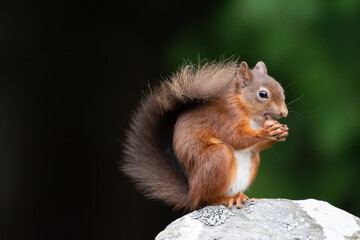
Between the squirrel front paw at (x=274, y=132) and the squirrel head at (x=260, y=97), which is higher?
the squirrel head at (x=260, y=97)

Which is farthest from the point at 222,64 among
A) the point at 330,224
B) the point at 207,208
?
the point at 330,224

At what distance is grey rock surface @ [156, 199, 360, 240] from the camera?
7.64 ft

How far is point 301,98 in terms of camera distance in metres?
3.48

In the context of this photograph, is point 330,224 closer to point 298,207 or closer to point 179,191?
point 298,207

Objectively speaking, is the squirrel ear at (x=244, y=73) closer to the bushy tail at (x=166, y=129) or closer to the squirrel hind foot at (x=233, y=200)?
the bushy tail at (x=166, y=129)

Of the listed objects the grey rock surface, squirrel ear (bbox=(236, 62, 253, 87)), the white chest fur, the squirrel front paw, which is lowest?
the grey rock surface

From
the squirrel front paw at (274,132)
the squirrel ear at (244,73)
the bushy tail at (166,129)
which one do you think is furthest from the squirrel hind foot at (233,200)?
the squirrel ear at (244,73)

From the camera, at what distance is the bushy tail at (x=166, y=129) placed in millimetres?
2625

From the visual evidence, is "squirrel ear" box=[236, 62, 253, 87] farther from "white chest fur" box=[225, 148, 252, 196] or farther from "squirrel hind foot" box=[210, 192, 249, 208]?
"squirrel hind foot" box=[210, 192, 249, 208]

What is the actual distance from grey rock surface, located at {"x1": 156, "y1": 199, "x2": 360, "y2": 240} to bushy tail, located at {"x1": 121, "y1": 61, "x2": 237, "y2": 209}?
0.72 ft

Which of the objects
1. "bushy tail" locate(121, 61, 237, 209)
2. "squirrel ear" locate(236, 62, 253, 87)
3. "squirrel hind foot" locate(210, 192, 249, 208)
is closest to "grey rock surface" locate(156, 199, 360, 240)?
"squirrel hind foot" locate(210, 192, 249, 208)

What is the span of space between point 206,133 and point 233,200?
29 cm

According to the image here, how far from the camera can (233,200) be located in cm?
249

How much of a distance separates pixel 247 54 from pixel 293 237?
138 centimetres
